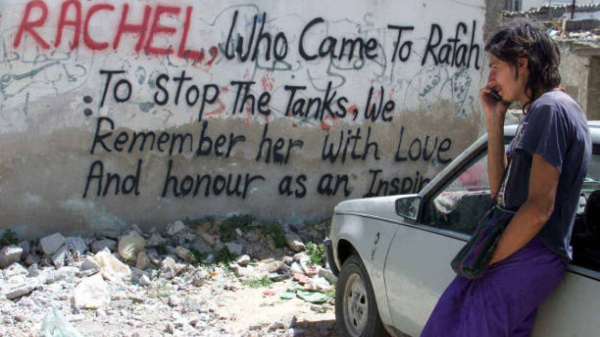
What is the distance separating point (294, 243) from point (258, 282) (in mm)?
914

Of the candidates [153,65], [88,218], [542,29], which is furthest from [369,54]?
[542,29]

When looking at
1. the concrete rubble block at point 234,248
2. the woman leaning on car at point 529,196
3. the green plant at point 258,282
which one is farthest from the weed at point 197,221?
the woman leaning on car at point 529,196

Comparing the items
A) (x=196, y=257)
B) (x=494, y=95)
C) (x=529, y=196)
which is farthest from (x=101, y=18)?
(x=529, y=196)

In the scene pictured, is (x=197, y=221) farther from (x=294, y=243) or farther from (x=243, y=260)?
(x=294, y=243)

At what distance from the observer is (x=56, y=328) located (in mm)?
4199

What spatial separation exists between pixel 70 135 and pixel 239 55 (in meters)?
1.98

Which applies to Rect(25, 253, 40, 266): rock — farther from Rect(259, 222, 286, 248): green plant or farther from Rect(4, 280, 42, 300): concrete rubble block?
Rect(259, 222, 286, 248): green plant

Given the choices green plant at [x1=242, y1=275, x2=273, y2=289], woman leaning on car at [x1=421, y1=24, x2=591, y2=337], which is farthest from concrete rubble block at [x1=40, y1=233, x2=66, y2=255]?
woman leaning on car at [x1=421, y1=24, x2=591, y2=337]

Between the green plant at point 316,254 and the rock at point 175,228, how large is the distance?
1367 millimetres

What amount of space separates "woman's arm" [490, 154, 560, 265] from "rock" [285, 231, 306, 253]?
4.44 meters

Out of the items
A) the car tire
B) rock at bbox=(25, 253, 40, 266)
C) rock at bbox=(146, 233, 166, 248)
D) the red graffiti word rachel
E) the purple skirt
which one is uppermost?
the red graffiti word rachel

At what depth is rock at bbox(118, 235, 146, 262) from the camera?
19.9 ft

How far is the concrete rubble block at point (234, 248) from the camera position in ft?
A: 20.8

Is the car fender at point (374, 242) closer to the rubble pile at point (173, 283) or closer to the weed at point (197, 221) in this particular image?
the rubble pile at point (173, 283)
